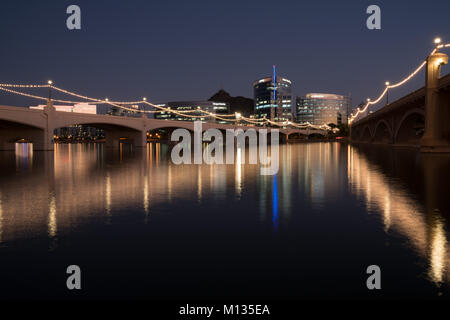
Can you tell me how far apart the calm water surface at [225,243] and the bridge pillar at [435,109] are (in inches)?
945

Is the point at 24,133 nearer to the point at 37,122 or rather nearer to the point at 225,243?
the point at 37,122

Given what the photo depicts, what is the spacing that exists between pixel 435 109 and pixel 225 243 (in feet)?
108

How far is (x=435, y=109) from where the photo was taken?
31562 mm

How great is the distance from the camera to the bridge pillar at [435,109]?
104 feet

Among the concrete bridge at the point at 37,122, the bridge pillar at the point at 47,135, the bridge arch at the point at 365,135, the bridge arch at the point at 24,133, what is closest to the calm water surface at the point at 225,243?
the concrete bridge at the point at 37,122

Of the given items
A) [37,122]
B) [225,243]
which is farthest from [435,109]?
[37,122]

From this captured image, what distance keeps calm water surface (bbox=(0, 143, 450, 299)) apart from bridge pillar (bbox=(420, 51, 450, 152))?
24.0 metres

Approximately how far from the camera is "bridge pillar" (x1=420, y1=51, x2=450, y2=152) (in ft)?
104

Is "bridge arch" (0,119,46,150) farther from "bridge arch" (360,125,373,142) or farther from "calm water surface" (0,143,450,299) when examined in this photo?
"bridge arch" (360,125,373,142)

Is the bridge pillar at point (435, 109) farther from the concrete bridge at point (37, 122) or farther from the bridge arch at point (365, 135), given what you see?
the bridge arch at point (365, 135)

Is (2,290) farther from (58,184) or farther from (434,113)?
(434,113)
